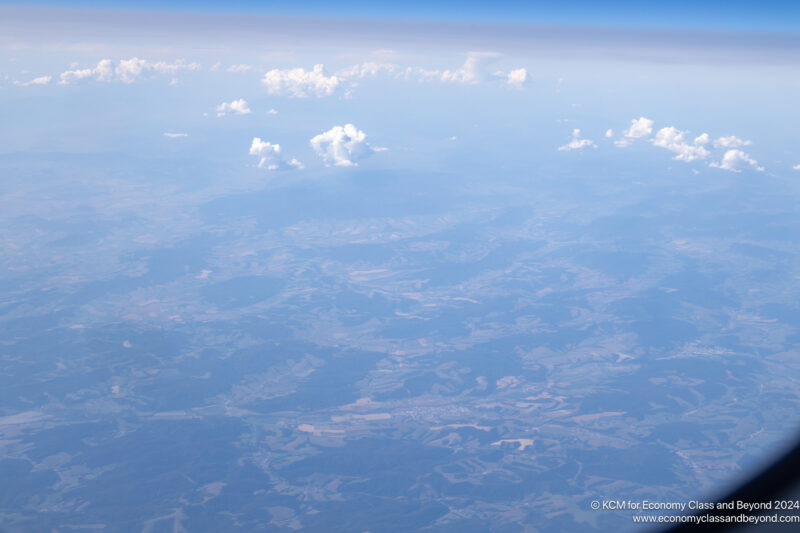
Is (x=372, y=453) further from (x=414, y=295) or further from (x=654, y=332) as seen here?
(x=654, y=332)

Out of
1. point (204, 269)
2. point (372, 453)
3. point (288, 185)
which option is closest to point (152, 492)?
point (372, 453)

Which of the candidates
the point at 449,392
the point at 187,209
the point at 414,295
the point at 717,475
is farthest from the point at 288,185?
the point at 717,475

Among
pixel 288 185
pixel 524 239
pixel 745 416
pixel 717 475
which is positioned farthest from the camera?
pixel 288 185

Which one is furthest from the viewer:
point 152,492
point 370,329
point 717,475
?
point 370,329

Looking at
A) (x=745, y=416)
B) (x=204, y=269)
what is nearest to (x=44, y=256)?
(x=204, y=269)

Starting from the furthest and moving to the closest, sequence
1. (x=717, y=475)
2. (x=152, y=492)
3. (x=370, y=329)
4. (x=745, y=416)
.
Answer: (x=370, y=329) → (x=745, y=416) → (x=717, y=475) → (x=152, y=492)

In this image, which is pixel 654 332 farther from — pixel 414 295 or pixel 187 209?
pixel 187 209

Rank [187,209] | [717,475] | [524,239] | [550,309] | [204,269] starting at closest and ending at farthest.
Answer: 1. [717,475]
2. [550,309]
3. [204,269]
4. [524,239]
5. [187,209]

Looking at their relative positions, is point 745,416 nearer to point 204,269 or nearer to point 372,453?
point 372,453

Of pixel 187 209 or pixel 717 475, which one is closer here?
pixel 717 475

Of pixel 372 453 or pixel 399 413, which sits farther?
pixel 399 413
